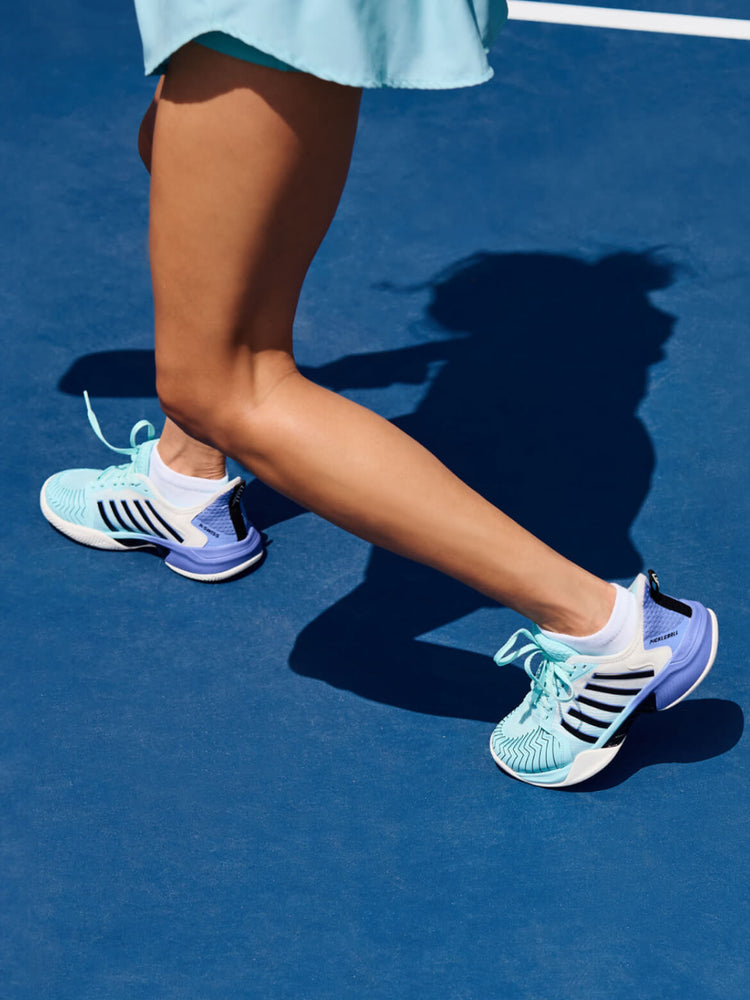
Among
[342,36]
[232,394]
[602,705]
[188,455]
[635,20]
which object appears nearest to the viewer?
[342,36]

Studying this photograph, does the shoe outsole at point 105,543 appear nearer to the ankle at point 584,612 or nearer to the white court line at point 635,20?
the ankle at point 584,612

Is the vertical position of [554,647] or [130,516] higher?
[554,647]

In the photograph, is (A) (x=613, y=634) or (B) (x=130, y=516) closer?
(A) (x=613, y=634)

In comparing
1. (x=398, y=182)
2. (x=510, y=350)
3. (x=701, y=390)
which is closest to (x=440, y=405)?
(x=510, y=350)

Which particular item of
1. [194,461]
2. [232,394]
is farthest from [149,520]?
[232,394]

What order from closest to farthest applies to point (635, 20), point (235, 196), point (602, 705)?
point (235, 196) < point (602, 705) < point (635, 20)

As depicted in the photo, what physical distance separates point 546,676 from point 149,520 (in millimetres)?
757

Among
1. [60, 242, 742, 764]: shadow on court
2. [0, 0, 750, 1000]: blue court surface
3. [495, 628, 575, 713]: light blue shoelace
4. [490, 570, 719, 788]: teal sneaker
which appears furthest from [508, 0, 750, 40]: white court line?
[495, 628, 575, 713]: light blue shoelace

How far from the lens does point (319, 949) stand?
5.42 ft

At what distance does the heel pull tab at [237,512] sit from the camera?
7.05 ft

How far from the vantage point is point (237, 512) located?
2.16m

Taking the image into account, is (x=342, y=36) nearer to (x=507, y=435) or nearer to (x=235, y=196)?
(x=235, y=196)

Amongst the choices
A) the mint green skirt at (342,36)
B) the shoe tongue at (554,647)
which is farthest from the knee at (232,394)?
the shoe tongue at (554,647)

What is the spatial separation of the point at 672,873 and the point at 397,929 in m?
0.39
